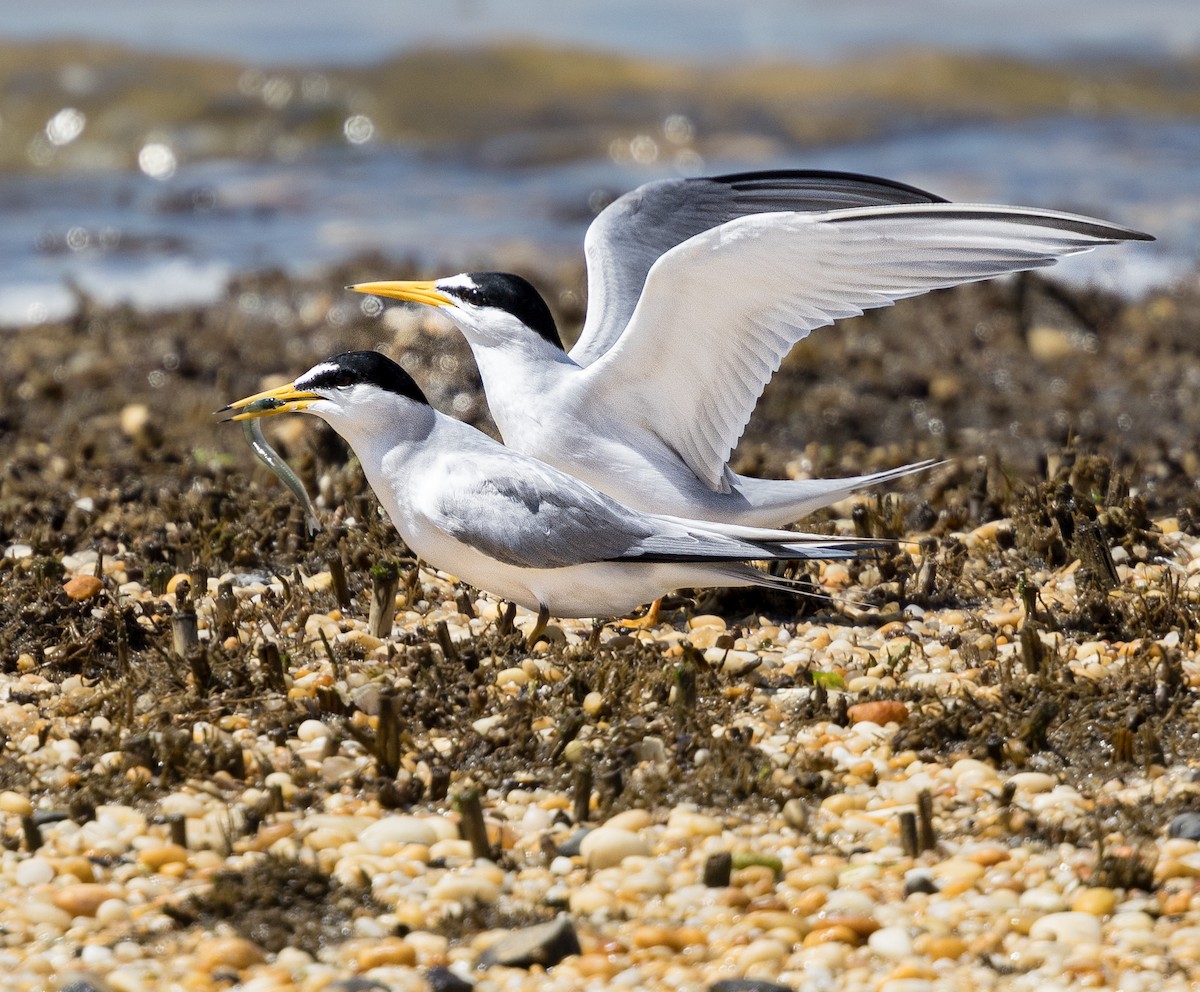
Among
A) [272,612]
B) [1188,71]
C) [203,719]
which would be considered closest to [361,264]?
[272,612]

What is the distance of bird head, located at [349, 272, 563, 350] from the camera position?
5340 millimetres

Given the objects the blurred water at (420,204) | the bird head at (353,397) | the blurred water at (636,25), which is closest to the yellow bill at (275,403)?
the bird head at (353,397)

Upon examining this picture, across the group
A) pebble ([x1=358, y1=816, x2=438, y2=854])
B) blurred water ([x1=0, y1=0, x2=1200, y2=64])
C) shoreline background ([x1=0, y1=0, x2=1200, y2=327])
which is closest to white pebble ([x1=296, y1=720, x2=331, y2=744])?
pebble ([x1=358, y1=816, x2=438, y2=854])

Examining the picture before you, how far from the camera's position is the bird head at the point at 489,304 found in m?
5.34

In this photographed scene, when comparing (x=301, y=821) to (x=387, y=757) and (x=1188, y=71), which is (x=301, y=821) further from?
(x=1188, y=71)

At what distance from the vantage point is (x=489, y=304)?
5387 mm

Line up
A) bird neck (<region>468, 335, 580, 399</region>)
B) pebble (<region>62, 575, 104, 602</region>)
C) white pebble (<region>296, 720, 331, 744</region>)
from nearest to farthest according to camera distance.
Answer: white pebble (<region>296, 720, 331, 744</region>), pebble (<region>62, 575, 104, 602</region>), bird neck (<region>468, 335, 580, 399</region>)

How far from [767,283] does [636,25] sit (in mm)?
24497

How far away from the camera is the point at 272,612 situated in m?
4.89

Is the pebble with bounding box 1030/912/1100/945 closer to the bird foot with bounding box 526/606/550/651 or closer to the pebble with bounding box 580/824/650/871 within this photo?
the pebble with bounding box 580/824/650/871

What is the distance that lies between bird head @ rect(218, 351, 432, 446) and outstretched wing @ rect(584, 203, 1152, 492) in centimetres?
65

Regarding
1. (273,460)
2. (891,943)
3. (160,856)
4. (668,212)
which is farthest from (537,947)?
(668,212)

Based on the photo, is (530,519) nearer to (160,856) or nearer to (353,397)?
(353,397)

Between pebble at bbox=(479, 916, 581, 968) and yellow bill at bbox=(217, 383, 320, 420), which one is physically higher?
yellow bill at bbox=(217, 383, 320, 420)
